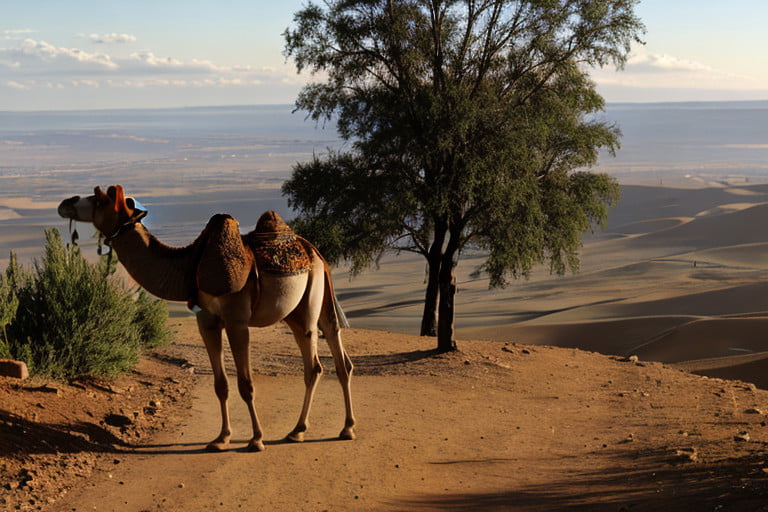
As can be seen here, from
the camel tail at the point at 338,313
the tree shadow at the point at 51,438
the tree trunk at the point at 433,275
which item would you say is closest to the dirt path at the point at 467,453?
the tree shadow at the point at 51,438

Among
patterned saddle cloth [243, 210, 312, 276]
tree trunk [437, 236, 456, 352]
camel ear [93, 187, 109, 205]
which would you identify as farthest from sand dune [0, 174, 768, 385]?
camel ear [93, 187, 109, 205]

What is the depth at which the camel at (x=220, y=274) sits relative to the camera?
905cm

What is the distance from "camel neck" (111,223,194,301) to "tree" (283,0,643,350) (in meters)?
8.19

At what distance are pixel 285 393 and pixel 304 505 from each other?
16.5 feet

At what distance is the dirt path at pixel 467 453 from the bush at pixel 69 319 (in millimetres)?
1518

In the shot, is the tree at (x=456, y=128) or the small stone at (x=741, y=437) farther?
the tree at (x=456, y=128)

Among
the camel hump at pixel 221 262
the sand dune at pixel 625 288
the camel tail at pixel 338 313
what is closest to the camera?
the camel hump at pixel 221 262

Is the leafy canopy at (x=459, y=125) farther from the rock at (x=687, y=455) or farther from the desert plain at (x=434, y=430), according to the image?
the rock at (x=687, y=455)

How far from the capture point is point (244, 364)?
9.57 metres

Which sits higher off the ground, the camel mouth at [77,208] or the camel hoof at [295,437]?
the camel mouth at [77,208]

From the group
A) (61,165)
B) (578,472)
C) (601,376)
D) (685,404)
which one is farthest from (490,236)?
(61,165)

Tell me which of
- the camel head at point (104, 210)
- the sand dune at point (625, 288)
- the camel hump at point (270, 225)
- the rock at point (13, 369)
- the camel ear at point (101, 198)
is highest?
the camel ear at point (101, 198)

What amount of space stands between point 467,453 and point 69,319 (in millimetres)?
5893

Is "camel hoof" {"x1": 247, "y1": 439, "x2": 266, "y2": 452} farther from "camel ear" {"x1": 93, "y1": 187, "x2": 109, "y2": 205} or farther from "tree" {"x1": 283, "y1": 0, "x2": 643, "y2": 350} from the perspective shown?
"tree" {"x1": 283, "y1": 0, "x2": 643, "y2": 350}
